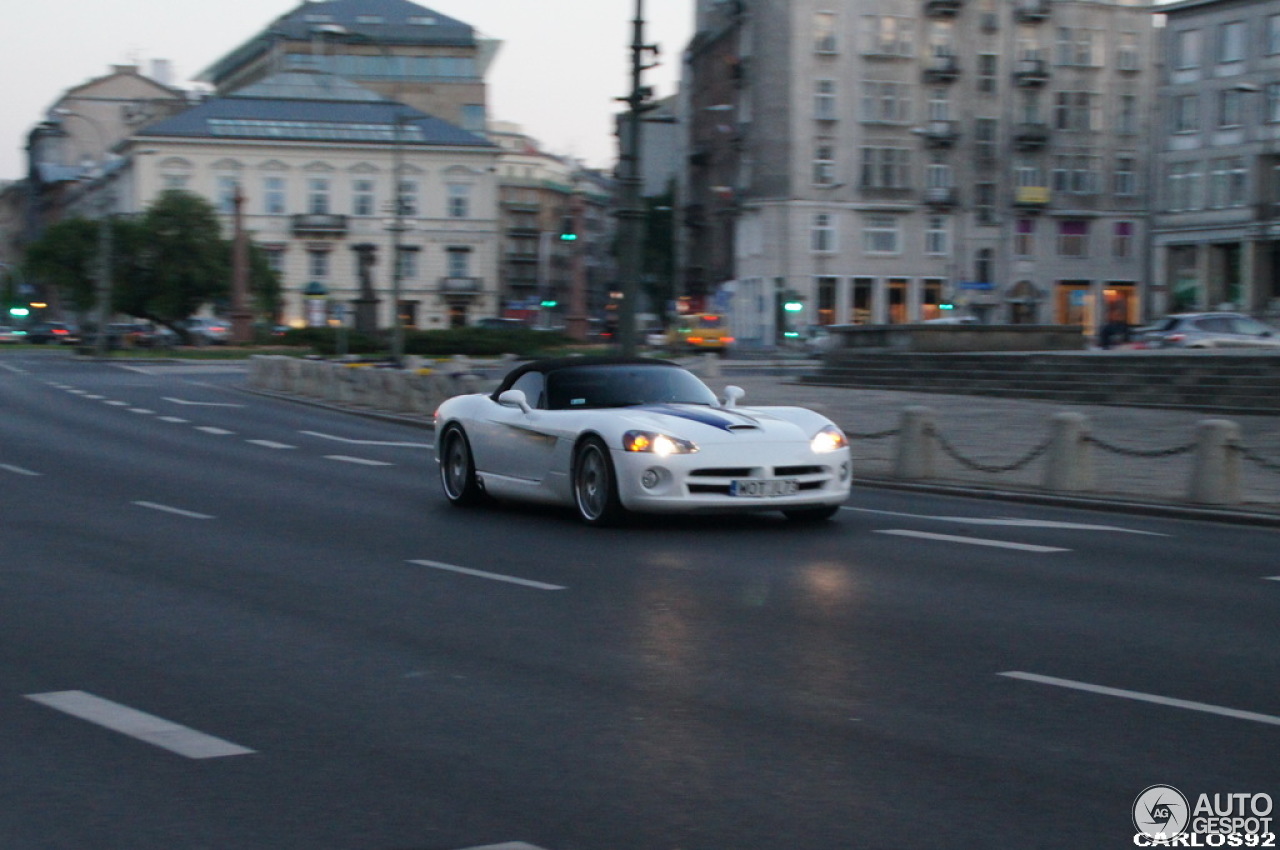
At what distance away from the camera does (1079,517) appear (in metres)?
15.2

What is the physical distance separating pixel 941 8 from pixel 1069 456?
69073 millimetres

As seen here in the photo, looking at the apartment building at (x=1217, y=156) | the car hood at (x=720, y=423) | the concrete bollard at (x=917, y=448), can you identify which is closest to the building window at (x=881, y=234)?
the apartment building at (x=1217, y=156)

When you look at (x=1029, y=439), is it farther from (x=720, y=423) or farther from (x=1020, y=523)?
(x=720, y=423)

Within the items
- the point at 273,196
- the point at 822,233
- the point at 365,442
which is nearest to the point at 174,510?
the point at 365,442

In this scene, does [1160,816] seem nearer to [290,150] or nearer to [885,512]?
[885,512]

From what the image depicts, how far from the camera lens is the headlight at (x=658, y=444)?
13141 mm

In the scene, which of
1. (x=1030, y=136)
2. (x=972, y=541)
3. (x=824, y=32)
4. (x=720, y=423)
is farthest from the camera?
(x=1030, y=136)

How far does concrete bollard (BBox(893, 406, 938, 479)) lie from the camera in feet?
62.3

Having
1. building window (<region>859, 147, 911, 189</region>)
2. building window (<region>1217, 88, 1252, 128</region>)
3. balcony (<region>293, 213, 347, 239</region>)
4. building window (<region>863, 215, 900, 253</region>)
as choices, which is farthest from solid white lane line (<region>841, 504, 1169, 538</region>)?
balcony (<region>293, 213, 347, 239</region>)

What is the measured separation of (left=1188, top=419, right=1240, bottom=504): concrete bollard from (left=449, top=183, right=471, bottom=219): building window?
88.7m

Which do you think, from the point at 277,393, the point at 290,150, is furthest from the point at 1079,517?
the point at 290,150

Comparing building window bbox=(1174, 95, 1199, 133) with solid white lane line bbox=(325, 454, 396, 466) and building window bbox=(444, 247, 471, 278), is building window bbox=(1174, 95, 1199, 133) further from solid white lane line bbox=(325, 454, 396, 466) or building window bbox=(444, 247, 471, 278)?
solid white lane line bbox=(325, 454, 396, 466)

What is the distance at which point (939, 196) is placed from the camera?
83688mm

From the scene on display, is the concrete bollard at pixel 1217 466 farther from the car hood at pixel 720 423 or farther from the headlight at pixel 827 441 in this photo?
the car hood at pixel 720 423
